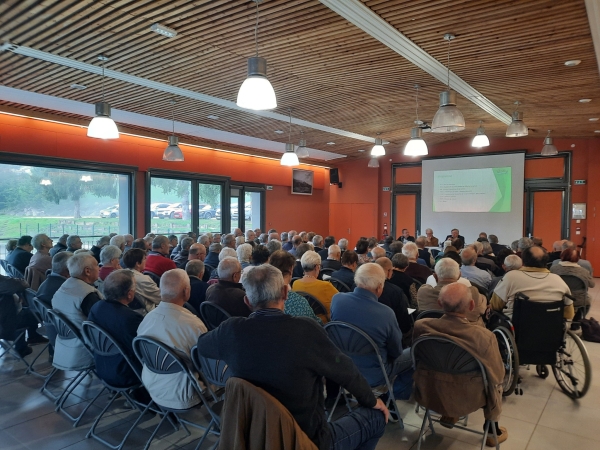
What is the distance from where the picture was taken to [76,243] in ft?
20.2

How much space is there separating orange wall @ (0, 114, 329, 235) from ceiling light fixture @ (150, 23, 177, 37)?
201 inches

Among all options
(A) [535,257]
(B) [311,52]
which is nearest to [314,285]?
(A) [535,257]

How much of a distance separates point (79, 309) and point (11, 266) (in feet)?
10.0

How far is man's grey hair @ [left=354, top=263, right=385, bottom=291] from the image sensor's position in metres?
2.96

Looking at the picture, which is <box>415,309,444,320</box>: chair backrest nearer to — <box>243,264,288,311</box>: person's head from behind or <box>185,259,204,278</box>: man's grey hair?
<box>243,264,288,311</box>: person's head from behind

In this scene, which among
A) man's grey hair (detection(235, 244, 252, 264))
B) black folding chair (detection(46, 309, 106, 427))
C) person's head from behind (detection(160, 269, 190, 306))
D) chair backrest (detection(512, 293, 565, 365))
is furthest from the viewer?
man's grey hair (detection(235, 244, 252, 264))

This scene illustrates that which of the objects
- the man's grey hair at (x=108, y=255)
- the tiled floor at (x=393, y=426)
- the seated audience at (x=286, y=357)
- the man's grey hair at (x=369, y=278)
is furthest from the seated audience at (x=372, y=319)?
the man's grey hair at (x=108, y=255)

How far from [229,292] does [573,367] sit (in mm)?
3167

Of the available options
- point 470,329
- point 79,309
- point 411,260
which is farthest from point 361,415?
point 411,260

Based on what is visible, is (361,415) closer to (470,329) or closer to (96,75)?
(470,329)

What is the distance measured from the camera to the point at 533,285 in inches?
146

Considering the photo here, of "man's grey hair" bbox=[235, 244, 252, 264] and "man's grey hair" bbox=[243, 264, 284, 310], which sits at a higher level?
"man's grey hair" bbox=[243, 264, 284, 310]

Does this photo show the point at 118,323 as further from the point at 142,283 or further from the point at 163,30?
the point at 163,30

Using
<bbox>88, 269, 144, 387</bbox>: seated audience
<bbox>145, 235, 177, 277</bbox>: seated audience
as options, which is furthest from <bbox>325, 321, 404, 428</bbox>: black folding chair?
<bbox>145, 235, 177, 277</bbox>: seated audience
